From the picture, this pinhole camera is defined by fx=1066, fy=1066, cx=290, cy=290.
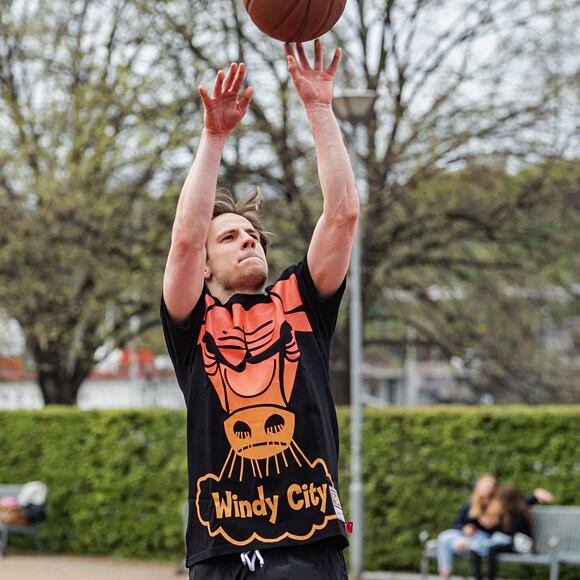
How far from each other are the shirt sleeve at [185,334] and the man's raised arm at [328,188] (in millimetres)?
363

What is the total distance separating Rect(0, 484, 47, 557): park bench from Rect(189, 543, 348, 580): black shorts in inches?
485

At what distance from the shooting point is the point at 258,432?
3035 mm

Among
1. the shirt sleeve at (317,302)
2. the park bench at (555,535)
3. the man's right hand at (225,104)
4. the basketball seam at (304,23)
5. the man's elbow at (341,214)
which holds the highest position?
the basketball seam at (304,23)

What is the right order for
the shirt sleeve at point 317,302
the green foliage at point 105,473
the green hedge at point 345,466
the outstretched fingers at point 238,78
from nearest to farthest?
the outstretched fingers at point 238,78, the shirt sleeve at point 317,302, the green hedge at point 345,466, the green foliage at point 105,473

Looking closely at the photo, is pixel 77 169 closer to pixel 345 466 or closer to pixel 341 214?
pixel 345 466

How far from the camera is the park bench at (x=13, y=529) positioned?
48.0 ft

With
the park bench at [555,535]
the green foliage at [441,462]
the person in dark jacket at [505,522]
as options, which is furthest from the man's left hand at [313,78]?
the green foliage at [441,462]

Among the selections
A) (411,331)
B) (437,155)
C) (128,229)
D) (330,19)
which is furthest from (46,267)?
(330,19)

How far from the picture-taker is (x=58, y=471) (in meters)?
14.9

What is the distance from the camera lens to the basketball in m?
3.61

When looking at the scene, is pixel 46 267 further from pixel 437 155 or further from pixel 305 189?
pixel 437 155

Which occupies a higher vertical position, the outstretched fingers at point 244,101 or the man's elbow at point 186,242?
the outstretched fingers at point 244,101

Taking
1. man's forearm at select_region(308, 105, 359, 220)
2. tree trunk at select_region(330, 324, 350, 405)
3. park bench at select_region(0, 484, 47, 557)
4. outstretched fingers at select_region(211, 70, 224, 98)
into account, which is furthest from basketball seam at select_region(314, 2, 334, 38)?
tree trunk at select_region(330, 324, 350, 405)

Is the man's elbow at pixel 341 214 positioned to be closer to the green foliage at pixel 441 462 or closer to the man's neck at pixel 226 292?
the man's neck at pixel 226 292
